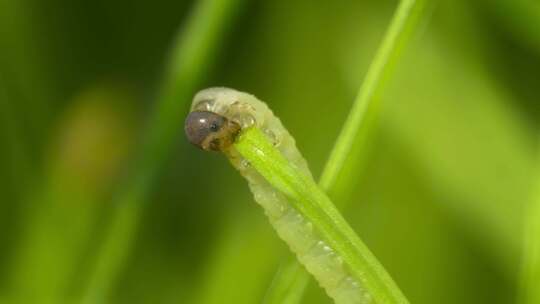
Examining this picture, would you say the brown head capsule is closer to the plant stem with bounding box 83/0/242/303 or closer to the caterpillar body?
the caterpillar body

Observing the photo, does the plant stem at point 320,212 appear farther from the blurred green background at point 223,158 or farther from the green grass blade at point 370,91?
the blurred green background at point 223,158

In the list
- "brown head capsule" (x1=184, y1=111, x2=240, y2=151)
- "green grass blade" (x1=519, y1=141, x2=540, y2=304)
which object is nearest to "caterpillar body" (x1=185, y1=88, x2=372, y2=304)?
"brown head capsule" (x1=184, y1=111, x2=240, y2=151)

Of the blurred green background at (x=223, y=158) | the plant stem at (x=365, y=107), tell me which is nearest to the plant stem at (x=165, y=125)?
the blurred green background at (x=223, y=158)

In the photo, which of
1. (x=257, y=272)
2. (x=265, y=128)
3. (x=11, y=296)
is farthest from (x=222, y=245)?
(x=265, y=128)

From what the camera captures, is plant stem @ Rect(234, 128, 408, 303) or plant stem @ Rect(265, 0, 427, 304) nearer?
plant stem @ Rect(234, 128, 408, 303)

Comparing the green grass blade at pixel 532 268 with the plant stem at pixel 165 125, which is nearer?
the green grass blade at pixel 532 268

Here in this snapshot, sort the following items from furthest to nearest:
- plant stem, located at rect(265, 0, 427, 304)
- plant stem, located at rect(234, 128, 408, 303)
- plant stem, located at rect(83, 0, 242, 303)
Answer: plant stem, located at rect(83, 0, 242, 303) < plant stem, located at rect(265, 0, 427, 304) < plant stem, located at rect(234, 128, 408, 303)
